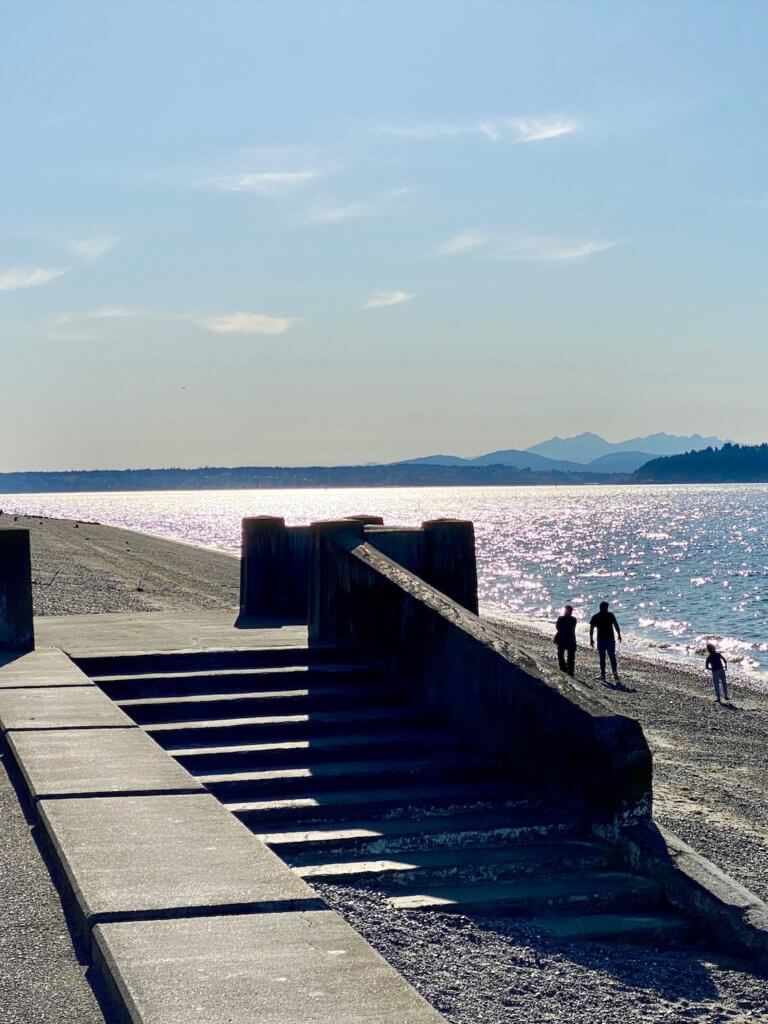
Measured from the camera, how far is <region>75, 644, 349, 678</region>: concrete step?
9.34 meters

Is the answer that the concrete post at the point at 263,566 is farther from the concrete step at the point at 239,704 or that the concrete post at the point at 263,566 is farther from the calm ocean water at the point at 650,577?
the calm ocean water at the point at 650,577

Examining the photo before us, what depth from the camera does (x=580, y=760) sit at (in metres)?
7.48

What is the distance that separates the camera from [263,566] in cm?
1351

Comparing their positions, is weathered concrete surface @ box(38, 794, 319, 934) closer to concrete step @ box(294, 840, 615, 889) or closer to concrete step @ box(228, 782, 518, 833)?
concrete step @ box(294, 840, 615, 889)

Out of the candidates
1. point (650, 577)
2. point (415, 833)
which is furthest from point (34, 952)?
point (650, 577)

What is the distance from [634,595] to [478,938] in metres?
59.4

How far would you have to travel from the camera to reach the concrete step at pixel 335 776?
753 cm

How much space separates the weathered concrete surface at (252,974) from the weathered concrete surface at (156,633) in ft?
19.3

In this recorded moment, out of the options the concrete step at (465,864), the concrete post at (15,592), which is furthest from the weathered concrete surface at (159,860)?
the concrete post at (15,592)

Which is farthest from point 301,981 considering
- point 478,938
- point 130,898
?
point 478,938

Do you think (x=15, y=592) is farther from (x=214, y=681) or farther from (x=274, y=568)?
(x=274, y=568)

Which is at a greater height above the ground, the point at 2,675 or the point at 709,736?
the point at 2,675

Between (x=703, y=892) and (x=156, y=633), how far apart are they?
6174mm

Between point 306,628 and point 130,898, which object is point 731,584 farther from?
point 130,898
